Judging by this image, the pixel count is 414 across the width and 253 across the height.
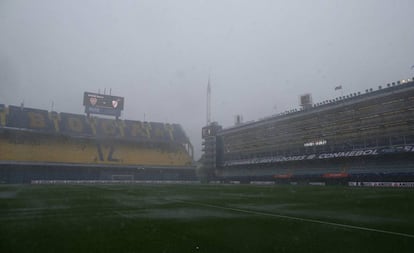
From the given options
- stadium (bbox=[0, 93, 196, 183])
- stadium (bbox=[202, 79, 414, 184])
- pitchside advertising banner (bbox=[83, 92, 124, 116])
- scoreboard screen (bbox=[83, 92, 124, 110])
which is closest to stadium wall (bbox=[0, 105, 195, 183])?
stadium (bbox=[0, 93, 196, 183])

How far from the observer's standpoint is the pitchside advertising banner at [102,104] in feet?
254

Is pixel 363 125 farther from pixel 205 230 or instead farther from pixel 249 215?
pixel 205 230

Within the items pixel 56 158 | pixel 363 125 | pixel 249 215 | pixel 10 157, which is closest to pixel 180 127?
pixel 56 158

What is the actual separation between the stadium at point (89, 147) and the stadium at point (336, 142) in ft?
56.5

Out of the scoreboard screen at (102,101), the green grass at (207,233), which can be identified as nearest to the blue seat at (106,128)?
the scoreboard screen at (102,101)

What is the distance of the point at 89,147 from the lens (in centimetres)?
7688

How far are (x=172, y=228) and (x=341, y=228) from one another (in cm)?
475

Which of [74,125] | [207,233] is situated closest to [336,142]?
[74,125]

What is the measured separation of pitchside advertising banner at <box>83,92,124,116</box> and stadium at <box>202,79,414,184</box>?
3316 cm

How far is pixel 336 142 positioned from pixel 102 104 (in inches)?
2029

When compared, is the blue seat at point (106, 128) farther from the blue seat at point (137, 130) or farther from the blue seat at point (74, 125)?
the blue seat at point (137, 130)

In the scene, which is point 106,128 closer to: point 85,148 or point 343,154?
point 85,148

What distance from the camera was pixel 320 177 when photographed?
59.4 metres

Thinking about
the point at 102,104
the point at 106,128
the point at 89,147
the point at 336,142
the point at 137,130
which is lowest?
the point at 336,142
